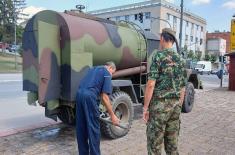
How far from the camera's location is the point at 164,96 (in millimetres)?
4281

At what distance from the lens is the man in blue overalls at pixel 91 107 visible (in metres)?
4.85

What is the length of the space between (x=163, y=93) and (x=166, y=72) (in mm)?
268

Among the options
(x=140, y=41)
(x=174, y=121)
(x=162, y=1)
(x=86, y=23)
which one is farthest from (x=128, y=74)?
(x=162, y=1)

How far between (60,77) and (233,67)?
48.3 ft

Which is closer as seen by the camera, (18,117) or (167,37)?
(167,37)

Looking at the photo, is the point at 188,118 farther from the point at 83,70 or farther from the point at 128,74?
the point at 83,70

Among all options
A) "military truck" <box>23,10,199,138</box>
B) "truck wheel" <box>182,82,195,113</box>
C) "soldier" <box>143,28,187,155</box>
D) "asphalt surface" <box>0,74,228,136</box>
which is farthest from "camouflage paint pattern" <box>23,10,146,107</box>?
"truck wheel" <box>182,82,195,113</box>

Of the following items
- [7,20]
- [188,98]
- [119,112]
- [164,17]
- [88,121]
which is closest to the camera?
[88,121]

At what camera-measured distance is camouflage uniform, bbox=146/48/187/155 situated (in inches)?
167

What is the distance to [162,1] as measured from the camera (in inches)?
2566

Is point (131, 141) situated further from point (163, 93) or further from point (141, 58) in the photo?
point (163, 93)

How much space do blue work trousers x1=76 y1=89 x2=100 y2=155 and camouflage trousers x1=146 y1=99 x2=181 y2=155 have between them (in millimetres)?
891

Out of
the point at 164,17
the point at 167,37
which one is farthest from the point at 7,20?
the point at 167,37

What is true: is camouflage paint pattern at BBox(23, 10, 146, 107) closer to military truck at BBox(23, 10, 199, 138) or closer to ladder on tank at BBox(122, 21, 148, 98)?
military truck at BBox(23, 10, 199, 138)
